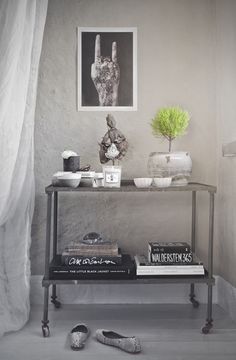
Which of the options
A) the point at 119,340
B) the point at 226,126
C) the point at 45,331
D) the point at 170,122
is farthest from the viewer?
the point at 226,126

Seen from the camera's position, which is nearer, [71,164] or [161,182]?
[161,182]

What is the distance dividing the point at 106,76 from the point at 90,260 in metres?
1.11

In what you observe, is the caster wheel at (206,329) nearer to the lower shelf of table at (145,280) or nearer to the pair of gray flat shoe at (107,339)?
the lower shelf of table at (145,280)

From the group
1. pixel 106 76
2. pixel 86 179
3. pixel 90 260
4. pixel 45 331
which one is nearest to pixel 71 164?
pixel 86 179

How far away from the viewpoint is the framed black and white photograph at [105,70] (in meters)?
2.27

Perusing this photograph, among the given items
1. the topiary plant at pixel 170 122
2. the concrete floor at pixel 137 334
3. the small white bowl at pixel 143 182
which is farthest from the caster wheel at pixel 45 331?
the topiary plant at pixel 170 122

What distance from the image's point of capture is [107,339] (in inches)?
67.7

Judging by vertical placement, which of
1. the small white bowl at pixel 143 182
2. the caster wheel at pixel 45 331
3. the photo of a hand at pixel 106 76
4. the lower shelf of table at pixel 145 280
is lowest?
the caster wheel at pixel 45 331

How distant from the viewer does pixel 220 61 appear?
2.24 metres

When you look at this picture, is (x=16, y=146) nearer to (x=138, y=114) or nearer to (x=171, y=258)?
(x=138, y=114)

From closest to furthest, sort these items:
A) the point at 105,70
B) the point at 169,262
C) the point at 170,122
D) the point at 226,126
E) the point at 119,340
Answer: the point at 119,340, the point at 169,262, the point at 170,122, the point at 226,126, the point at 105,70

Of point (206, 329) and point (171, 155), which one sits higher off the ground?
point (171, 155)

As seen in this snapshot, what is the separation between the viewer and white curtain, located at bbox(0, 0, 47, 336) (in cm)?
167

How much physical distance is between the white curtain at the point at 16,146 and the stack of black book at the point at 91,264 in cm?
22
